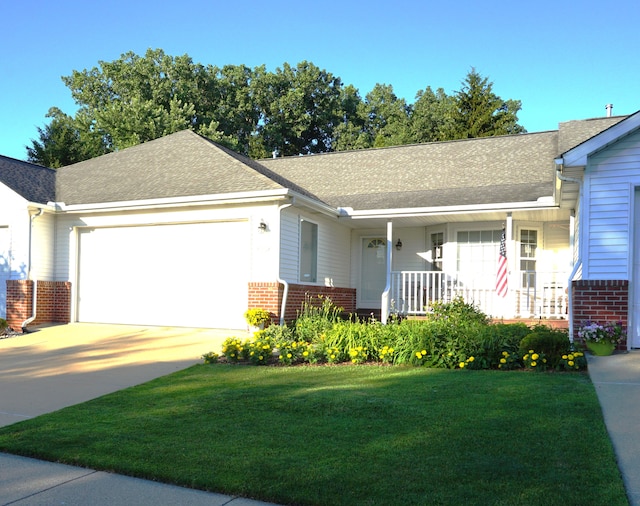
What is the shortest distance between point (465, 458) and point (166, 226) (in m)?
10.7

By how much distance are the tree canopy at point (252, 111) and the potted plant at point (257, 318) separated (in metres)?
20.8

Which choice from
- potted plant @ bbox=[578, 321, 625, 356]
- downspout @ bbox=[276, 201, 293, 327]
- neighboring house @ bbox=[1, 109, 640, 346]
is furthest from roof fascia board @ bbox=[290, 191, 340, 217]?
potted plant @ bbox=[578, 321, 625, 356]

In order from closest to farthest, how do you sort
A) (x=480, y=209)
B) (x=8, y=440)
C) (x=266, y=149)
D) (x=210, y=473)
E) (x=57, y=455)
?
(x=210, y=473) < (x=57, y=455) < (x=8, y=440) < (x=480, y=209) < (x=266, y=149)

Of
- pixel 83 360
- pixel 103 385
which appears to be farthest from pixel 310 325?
pixel 103 385

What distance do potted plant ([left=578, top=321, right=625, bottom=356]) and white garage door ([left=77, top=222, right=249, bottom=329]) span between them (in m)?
6.92

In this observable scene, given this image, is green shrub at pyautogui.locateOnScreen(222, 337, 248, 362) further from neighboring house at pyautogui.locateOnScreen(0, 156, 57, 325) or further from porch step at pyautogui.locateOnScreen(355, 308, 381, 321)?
neighboring house at pyautogui.locateOnScreen(0, 156, 57, 325)

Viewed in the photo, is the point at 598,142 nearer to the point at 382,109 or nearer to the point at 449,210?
the point at 449,210

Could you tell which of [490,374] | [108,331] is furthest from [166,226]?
[490,374]

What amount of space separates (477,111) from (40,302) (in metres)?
24.7

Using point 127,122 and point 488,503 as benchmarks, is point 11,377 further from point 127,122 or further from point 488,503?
point 127,122

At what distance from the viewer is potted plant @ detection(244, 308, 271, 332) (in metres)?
11.8

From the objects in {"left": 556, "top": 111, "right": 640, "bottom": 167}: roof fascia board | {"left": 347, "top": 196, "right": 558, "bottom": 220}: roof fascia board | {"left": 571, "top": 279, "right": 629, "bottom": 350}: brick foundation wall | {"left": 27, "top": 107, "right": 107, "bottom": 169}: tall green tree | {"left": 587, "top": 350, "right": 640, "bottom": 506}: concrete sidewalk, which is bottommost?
{"left": 587, "top": 350, "right": 640, "bottom": 506}: concrete sidewalk

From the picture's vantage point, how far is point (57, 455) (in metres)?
4.89

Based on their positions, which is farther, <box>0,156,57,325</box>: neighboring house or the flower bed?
<box>0,156,57,325</box>: neighboring house
